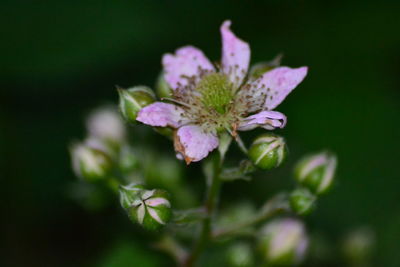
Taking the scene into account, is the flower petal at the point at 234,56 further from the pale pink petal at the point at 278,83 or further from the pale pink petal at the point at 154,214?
the pale pink petal at the point at 154,214

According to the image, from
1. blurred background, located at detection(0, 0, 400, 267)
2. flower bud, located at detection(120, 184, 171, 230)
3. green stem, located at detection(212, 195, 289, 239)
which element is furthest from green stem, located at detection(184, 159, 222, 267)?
blurred background, located at detection(0, 0, 400, 267)

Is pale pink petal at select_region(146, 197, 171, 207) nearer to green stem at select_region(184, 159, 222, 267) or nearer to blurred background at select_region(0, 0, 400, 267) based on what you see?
green stem at select_region(184, 159, 222, 267)

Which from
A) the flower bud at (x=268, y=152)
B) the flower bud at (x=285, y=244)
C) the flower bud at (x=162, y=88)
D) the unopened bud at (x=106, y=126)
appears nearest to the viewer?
the flower bud at (x=268, y=152)

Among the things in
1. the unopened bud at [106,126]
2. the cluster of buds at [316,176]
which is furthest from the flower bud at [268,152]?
the unopened bud at [106,126]

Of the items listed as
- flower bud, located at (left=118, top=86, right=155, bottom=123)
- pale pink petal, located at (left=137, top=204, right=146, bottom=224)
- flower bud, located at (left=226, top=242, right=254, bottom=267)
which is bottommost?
flower bud, located at (left=226, top=242, right=254, bottom=267)

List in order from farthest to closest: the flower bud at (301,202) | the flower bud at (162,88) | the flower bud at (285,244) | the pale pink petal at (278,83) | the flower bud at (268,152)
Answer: the flower bud at (285,244) < the flower bud at (162,88) < the flower bud at (301,202) < the pale pink petal at (278,83) < the flower bud at (268,152)

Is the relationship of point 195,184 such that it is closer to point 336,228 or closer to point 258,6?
point 336,228
